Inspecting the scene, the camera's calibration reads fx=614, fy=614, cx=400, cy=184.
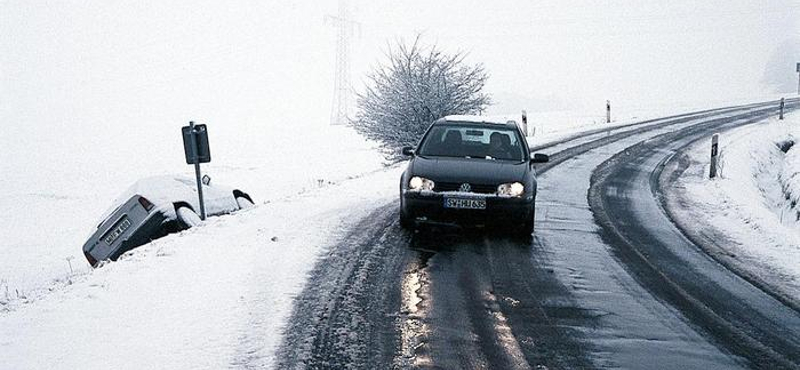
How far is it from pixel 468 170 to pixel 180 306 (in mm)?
4018

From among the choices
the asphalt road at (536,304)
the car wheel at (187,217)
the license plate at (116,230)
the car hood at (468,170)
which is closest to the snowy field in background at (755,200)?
the asphalt road at (536,304)

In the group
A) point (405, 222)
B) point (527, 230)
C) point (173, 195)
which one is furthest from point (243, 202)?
point (527, 230)

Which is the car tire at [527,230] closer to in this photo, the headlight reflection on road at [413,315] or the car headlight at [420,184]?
the car headlight at [420,184]

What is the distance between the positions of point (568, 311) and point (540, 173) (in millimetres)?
8902

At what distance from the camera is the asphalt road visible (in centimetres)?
440

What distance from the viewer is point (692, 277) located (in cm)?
649

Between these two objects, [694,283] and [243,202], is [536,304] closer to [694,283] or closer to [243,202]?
[694,283]

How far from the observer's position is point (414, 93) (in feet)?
76.5

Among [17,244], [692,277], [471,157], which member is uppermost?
[471,157]

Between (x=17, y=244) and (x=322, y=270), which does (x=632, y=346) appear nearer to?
(x=322, y=270)

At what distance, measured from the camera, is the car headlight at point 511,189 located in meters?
7.62

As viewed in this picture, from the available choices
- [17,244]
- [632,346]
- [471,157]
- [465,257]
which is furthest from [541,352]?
[17,244]

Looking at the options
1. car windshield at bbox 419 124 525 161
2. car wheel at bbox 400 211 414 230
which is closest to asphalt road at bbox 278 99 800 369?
car wheel at bbox 400 211 414 230

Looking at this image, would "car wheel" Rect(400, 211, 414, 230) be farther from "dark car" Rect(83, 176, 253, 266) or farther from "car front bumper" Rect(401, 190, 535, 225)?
"dark car" Rect(83, 176, 253, 266)
